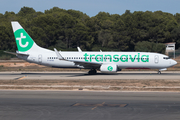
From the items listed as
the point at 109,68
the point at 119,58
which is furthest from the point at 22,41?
the point at 119,58

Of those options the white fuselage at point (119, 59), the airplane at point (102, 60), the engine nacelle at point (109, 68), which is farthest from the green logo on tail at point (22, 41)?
the engine nacelle at point (109, 68)

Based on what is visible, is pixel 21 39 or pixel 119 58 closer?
pixel 119 58

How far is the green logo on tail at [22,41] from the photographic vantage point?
122 ft

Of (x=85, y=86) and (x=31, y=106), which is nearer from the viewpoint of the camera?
(x=31, y=106)

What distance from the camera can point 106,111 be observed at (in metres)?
13.6

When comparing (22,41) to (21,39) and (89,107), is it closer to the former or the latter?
(21,39)

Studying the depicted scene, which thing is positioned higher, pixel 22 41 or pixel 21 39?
pixel 21 39

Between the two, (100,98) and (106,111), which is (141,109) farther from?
(100,98)

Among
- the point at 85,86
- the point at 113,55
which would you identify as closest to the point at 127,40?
the point at 113,55

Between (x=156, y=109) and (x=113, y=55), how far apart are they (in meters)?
21.9

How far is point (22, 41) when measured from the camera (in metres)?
37.3

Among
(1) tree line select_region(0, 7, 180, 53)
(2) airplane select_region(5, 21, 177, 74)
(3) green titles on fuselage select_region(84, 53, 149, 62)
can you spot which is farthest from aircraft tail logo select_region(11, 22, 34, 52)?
(1) tree line select_region(0, 7, 180, 53)

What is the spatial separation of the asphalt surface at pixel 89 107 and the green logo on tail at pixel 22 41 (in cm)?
1994

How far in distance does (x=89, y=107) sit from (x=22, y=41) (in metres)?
25.5
